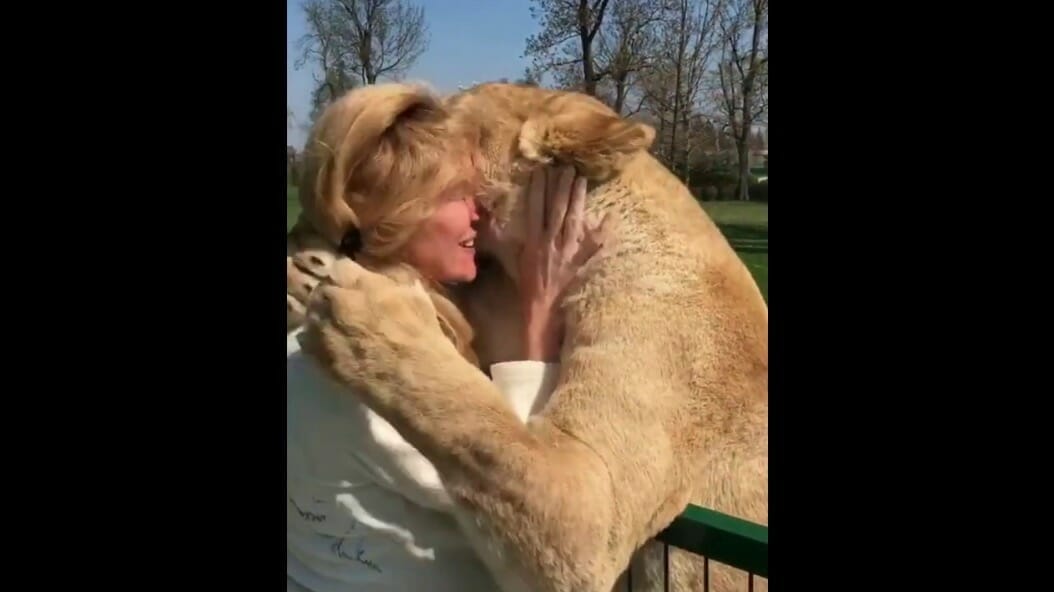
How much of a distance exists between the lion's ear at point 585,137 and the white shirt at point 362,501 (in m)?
0.47

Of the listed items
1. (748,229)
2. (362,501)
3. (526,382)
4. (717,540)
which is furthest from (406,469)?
(748,229)

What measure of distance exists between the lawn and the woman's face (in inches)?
6.9

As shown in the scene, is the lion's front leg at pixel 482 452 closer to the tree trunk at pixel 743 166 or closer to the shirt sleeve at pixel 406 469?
the shirt sleeve at pixel 406 469

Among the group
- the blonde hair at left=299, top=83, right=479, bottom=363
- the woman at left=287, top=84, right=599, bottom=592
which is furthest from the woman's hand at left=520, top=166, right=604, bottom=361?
the blonde hair at left=299, top=83, right=479, bottom=363

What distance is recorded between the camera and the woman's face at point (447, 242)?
1424 millimetres

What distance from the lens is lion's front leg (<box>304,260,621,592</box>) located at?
4.17 feet

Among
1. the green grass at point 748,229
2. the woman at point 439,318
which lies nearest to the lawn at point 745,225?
the green grass at point 748,229

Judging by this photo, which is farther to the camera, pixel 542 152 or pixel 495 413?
pixel 542 152

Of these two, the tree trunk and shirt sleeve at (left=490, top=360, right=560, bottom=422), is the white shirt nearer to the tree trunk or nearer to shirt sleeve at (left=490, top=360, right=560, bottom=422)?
shirt sleeve at (left=490, top=360, right=560, bottom=422)
